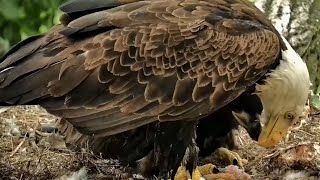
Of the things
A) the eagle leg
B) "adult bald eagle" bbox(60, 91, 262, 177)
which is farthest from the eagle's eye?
the eagle leg

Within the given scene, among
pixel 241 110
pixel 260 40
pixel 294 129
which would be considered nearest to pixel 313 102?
pixel 294 129

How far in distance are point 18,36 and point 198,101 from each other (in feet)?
4.04

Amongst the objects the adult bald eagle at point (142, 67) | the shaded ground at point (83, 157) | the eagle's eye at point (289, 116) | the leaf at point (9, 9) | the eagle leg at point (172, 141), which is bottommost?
the shaded ground at point (83, 157)

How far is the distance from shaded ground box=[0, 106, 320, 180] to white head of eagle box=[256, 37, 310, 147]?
16 cm

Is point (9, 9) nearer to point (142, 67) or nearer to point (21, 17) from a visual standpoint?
point (21, 17)

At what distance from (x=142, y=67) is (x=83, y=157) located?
0.77m

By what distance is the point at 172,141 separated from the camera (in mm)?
4766

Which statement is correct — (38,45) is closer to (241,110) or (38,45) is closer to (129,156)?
(129,156)

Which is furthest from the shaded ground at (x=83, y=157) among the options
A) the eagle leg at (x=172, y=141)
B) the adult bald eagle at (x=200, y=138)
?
the eagle leg at (x=172, y=141)

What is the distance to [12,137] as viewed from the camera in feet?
18.3

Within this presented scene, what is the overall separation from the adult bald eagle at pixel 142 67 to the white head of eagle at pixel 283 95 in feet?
0.47

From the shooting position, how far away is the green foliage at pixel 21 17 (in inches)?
194

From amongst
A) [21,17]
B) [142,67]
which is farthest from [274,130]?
[21,17]

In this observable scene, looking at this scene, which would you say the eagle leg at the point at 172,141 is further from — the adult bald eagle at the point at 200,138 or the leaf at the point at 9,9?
the leaf at the point at 9,9
